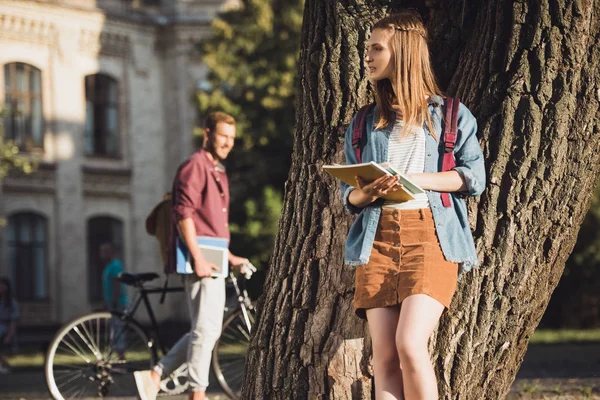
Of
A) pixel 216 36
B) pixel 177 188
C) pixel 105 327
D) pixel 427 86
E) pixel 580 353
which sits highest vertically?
pixel 216 36

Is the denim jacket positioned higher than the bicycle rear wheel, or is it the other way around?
the denim jacket

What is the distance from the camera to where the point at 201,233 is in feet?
24.3

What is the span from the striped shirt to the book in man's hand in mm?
188

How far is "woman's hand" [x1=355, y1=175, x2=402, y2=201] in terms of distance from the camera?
4.47 meters

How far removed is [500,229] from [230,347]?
144 inches

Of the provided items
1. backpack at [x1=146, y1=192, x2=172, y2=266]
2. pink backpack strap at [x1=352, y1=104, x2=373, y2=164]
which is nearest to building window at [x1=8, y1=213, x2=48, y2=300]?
backpack at [x1=146, y1=192, x2=172, y2=266]

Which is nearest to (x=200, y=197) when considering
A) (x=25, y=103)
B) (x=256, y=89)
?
(x=256, y=89)

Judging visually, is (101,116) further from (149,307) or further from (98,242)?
(149,307)

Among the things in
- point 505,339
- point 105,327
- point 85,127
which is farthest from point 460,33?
point 85,127

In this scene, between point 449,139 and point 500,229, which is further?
point 500,229

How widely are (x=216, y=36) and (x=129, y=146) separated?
6140 millimetres

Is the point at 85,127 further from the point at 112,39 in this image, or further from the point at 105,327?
the point at 105,327

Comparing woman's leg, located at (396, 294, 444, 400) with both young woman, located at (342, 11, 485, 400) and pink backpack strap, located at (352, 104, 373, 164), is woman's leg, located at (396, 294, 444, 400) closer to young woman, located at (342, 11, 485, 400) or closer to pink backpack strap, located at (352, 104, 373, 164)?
young woman, located at (342, 11, 485, 400)

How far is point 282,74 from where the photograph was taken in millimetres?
26719
